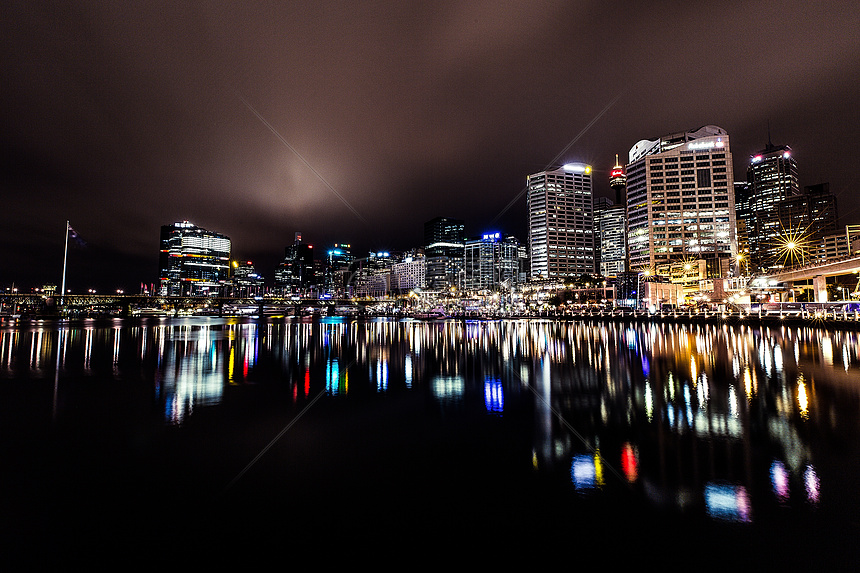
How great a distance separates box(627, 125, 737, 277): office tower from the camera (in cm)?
14950

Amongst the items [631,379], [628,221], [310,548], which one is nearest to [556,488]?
[310,548]

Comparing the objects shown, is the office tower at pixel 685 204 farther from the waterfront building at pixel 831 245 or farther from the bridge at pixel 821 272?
the waterfront building at pixel 831 245

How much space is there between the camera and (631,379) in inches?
711

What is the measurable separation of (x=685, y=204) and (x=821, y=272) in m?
76.6

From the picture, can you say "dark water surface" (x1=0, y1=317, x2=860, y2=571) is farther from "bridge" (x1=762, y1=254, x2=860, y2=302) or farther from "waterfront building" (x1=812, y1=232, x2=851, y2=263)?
"waterfront building" (x1=812, y1=232, x2=851, y2=263)

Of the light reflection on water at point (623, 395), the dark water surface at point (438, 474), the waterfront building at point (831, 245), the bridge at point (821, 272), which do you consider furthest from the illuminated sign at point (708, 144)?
the dark water surface at point (438, 474)

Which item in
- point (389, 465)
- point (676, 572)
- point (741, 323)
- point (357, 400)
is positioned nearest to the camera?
point (676, 572)

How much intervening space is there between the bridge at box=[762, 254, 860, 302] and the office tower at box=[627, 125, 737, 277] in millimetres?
47092

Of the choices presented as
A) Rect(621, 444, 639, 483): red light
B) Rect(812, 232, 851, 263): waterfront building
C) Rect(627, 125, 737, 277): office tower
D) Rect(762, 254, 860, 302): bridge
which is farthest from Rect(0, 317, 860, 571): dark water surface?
Rect(812, 232, 851, 263): waterfront building

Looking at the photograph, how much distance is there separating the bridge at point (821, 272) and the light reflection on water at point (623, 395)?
68.0 meters

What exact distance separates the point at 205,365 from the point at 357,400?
561 inches

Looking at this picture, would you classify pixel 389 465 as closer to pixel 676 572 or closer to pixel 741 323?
pixel 676 572

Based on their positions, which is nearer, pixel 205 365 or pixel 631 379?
pixel 631 379

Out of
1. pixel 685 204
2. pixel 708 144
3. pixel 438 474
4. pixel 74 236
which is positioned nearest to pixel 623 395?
pixel 438 474
